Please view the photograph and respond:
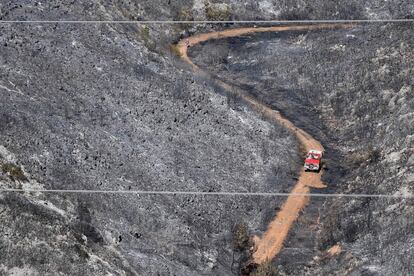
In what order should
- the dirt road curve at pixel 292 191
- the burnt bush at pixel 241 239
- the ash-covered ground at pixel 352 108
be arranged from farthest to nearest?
the dirt road curve at pixel 292 191 → the burnt bush at pixel 241 239 → the ash-covered ground at pixel 352 108

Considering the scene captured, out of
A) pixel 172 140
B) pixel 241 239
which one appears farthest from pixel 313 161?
pixel 241 239

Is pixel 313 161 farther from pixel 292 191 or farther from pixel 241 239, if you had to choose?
pixel 241 239

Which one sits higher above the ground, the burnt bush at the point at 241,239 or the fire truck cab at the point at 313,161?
the fire truck cab at the point at 313,161

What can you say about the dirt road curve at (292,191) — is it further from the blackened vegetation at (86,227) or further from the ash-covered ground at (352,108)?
the blackened vegetation at (86,227)

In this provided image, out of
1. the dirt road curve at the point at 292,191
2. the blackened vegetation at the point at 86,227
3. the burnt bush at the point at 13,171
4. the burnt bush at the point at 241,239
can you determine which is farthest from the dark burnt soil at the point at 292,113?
the burnt bush at the point at 13,171

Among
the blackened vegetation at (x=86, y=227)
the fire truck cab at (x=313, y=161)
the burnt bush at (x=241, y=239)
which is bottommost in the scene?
the burnt bush at (x=241, y=239)

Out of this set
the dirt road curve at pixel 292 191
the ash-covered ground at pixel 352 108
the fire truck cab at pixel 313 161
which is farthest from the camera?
Answer: the fire truck cab at pixel 313 161

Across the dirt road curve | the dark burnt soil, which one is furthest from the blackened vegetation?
the dark burnt soil

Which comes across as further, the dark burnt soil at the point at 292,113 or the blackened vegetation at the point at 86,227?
the dark burnt soil at the point at 292,113
